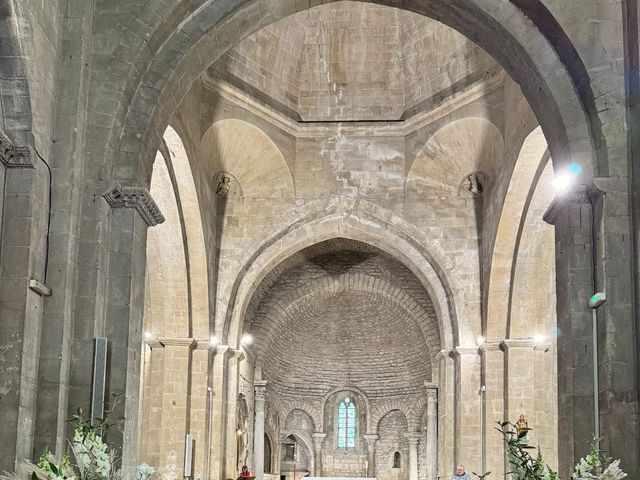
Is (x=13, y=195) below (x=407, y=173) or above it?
below

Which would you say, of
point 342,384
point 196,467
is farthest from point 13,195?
point 342,384

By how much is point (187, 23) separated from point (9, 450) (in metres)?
5.37

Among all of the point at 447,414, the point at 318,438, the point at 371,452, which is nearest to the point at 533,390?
the point at 447,414

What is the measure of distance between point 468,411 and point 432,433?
3.57 m

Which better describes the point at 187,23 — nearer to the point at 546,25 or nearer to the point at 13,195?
the point at 13,195

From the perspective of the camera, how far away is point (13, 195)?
969 cm

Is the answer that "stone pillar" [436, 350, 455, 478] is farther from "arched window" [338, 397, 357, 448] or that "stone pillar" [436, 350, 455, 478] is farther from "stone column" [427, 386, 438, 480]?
"arched window" [338, 397, 357, 448]

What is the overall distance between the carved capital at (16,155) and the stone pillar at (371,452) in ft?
64.2

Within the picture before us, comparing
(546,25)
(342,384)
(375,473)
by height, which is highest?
(546,25)

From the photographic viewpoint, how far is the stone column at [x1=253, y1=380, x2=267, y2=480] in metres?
25.0

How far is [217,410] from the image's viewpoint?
2072 centimetres

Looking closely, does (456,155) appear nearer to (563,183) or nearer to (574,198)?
(563,183)

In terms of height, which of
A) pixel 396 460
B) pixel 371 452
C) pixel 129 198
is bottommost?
pixel 396 460

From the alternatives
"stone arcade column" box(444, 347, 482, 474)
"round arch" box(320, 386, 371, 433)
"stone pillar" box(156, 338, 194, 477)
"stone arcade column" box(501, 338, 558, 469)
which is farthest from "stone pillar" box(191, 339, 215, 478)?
"round arch" box(320, 386, 371, 433)
